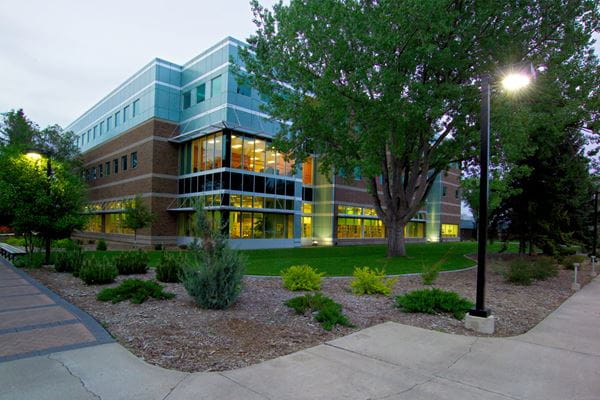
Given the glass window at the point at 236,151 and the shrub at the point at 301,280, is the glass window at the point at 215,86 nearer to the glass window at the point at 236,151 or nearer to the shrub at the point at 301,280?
the glass window at the point at 236,151

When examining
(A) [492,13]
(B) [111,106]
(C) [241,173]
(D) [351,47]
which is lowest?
(C) [241,173]

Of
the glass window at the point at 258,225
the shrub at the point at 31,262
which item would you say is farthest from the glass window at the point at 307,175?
the shrub at the point at 31,262

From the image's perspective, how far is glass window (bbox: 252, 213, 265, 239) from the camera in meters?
29.2

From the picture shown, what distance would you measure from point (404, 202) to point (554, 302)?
34.4 ft

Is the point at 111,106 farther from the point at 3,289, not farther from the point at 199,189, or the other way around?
the point at 3,289

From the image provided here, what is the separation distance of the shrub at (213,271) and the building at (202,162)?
50.9 ft

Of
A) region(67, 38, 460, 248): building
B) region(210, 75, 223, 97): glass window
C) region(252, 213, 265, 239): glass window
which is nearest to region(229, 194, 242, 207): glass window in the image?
region(67, 38, 460, 248): building

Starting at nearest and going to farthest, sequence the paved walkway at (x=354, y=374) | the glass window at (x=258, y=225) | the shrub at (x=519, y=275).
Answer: the paved walkway at (x=354, y=374) → the shrub at (x=519, y=275) → the glass window at (x=258, y=225)

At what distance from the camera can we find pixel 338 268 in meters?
15.2

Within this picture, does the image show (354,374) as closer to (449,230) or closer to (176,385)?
(176,385)

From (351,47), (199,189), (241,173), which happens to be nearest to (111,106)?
(199,189)

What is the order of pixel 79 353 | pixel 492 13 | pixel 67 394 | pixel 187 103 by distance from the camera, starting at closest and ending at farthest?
pixel 67 394, pixel 79 353, pixel 492 13, pixel 187 103

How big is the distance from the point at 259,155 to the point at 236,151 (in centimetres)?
225

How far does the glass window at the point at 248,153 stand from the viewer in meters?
28.5
